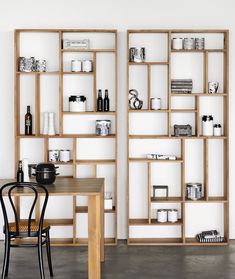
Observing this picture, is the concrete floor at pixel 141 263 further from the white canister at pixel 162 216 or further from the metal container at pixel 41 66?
the metal container at pixel 41 66

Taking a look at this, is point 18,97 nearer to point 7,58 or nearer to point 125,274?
point 7,58

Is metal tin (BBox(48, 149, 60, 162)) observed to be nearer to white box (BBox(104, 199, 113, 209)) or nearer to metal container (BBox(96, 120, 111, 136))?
metal container (BBox(96, 120, 111, 136))

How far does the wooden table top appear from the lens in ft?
15.3

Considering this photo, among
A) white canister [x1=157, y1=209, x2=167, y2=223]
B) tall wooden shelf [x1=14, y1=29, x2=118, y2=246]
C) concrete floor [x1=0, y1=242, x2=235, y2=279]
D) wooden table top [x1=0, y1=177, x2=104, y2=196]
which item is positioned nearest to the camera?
wooden table top [x1=0, y1=177, x2=104, y2=196]

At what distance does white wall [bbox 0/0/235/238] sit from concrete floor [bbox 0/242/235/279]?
1348 mm

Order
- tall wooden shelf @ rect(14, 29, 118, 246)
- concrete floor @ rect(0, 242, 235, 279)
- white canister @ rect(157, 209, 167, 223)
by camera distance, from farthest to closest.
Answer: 1. white canister @ rect(157, 209, 167, 223)
2. tall wooden shelf @ rect(14, 29, 118, 246)
3. concrete floor @ rect(0, 242, 235, 279)

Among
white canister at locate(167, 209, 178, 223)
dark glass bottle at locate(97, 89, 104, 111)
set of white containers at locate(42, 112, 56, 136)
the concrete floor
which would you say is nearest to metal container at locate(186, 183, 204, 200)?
white canister at locate(167, 209, 178, 223)

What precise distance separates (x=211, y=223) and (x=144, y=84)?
70.9 inches

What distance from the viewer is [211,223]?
21.3 feet

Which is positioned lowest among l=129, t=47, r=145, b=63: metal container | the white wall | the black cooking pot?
the black cooking pot

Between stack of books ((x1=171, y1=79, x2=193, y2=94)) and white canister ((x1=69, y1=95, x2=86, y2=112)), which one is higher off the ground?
stack of books ((x1=171, y1=79, x2=193, y2=94))

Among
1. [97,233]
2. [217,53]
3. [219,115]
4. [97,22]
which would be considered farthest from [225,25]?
[97,233]

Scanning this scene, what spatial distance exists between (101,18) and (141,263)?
2.81 meters

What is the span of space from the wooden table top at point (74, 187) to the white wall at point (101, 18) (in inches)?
48.6
